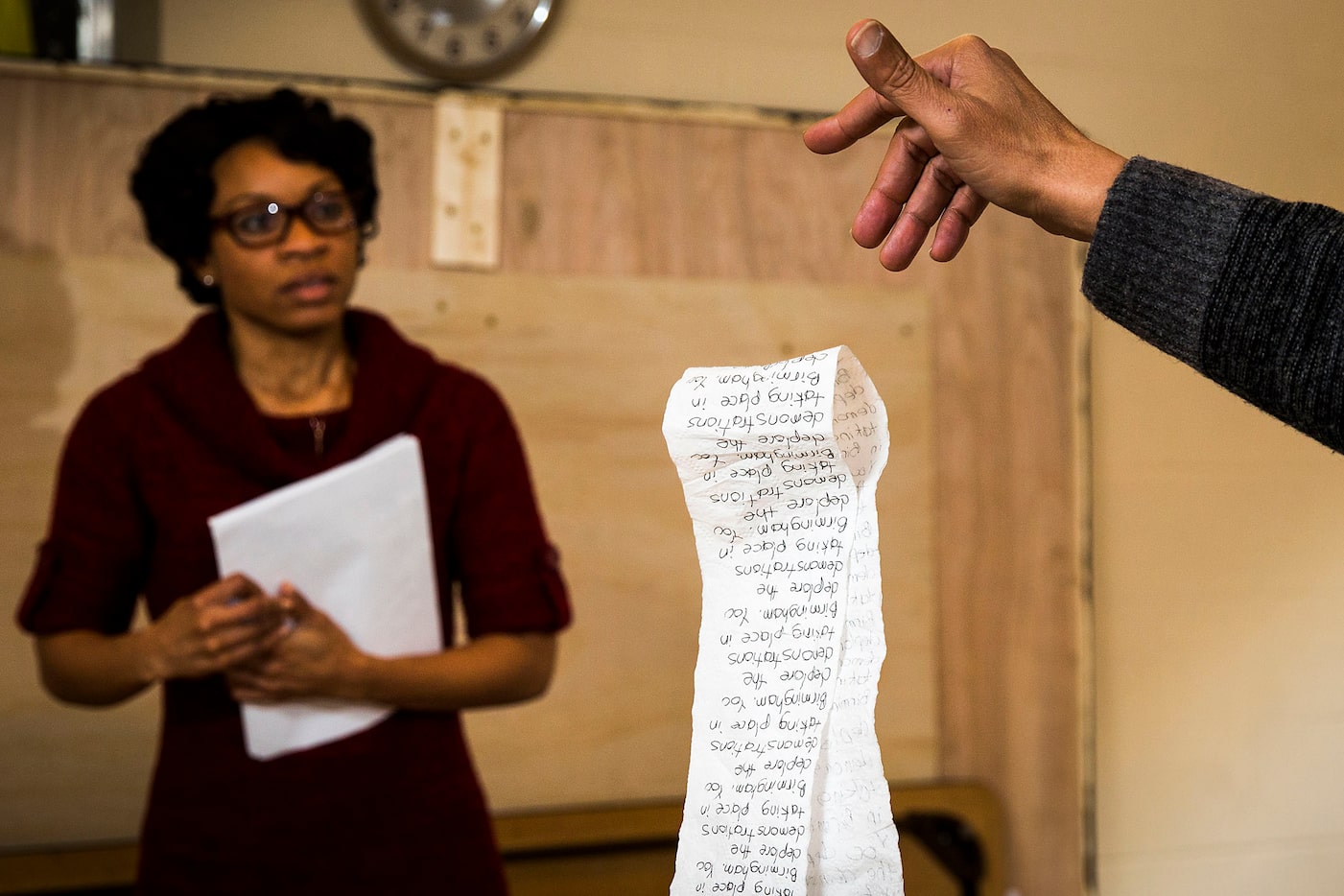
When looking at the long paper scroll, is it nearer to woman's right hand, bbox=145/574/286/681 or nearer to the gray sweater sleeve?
the gray sweater sleeve

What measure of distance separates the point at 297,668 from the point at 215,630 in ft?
0.30

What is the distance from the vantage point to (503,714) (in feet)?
6.52

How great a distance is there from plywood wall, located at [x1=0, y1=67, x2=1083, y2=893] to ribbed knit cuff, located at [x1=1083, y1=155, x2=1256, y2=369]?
1481 millimetres

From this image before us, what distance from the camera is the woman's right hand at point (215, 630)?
3.70 ft

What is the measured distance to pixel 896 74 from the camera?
22.2 inches

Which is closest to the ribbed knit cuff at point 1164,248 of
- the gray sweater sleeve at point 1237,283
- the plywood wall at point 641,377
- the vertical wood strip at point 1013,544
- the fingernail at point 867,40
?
the gray sweater sleeve at point 1237,283

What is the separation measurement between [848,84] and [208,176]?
4.49 ft

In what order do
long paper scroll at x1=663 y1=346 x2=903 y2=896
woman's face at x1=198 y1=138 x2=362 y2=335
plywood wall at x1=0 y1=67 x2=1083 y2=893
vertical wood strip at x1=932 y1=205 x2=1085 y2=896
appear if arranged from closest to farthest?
1. long paper scroll at x1=663 y1=346 x2=903 y2=896
2. woman's face at x1=198 y1=138 x2=362 y2=335
3. plywood wall at x1=0 y1=67 x2=1083 y2=893
4. vertical wood strip at x1=932 y1=205 x2=1085 y2=896

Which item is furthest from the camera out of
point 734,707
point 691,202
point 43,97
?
point 691,202

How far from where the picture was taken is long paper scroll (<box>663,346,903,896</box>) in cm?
48

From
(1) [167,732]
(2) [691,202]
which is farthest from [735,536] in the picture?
(2) [691,202]

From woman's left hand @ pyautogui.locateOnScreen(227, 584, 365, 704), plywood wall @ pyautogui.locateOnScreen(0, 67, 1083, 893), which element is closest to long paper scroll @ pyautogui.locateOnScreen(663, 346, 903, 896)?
woman's left hand @ pyautogui.locateOnScreen(227, 584, 365, 704)

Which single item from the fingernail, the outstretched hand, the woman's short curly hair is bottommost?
the outstretched hand

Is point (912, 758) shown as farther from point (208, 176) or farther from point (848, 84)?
point (208, 176)
